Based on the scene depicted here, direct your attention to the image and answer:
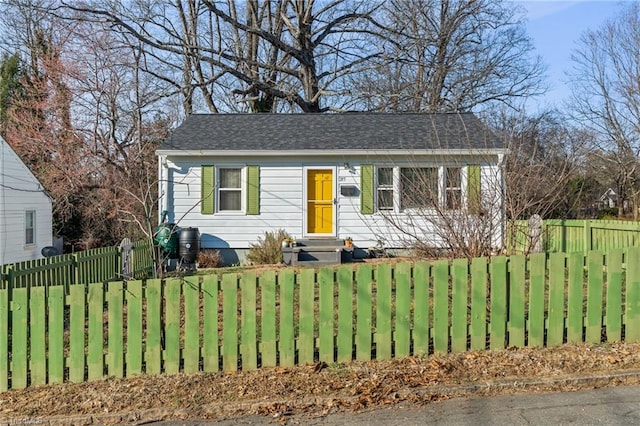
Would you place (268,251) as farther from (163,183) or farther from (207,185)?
(163,183)

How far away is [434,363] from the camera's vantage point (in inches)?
189

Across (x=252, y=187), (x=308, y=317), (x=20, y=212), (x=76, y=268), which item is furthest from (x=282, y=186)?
(x=20, y=212)

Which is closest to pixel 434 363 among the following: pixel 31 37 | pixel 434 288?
pixel 434 288

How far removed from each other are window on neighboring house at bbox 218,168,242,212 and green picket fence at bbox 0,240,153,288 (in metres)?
2.69

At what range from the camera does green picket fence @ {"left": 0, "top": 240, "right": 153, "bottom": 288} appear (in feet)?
21.4

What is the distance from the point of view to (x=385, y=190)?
528 inches

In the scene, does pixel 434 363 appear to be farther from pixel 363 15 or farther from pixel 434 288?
pixel 363 15

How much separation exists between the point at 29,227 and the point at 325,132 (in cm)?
1256

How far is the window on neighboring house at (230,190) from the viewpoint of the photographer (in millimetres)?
13617

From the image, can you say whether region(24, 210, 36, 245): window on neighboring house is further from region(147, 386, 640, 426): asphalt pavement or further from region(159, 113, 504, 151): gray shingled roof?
region(147, 386, 640, 426): asphalt pavement

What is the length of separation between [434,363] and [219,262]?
9080 millimetres

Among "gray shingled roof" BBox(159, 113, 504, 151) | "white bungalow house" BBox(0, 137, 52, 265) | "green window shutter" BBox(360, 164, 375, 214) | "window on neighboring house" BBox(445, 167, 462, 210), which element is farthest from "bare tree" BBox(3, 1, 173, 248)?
"window on neighboring house" BBox(445, 167, 462, 210)

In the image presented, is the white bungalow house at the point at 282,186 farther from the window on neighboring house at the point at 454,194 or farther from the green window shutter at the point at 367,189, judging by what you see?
the window on neighboring house at the point at 454,194

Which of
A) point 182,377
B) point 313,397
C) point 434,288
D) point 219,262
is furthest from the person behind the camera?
point 219,262
